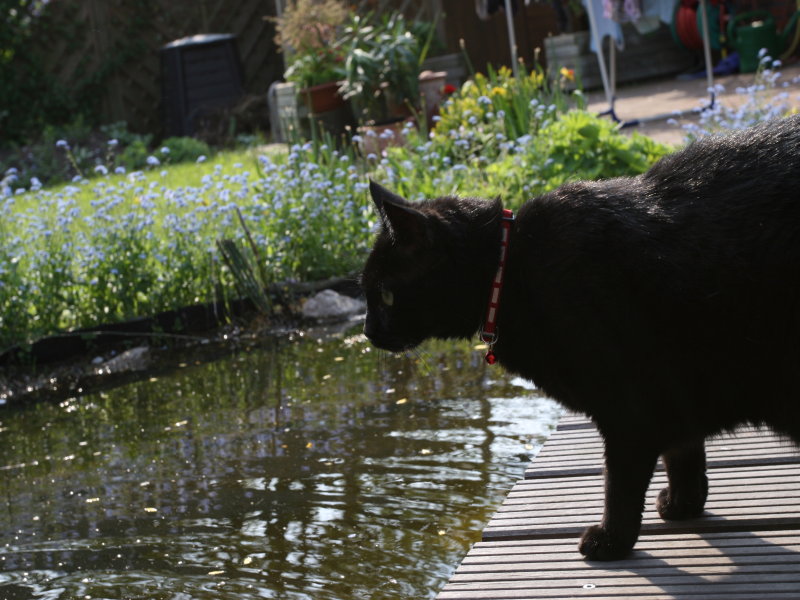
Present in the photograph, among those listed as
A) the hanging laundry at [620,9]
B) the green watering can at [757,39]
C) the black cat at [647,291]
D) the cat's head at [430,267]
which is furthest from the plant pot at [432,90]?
the black cat at [647,291]

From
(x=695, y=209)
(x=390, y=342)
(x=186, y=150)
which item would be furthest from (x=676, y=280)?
(x=186, y=150)

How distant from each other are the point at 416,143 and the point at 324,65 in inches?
142

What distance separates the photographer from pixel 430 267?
257cm

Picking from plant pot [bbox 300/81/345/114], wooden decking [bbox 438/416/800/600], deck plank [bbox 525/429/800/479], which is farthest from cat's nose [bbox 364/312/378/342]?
plant pot [bbox 300/81/345/114]

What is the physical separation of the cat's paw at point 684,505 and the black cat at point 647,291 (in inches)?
2.7

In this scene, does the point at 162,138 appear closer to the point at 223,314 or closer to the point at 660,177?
the point at 223,314

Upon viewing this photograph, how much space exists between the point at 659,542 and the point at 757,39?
34.0ft

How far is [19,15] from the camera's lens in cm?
1392

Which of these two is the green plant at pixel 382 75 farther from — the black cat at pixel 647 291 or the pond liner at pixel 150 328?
the black cat at pixel 647 291

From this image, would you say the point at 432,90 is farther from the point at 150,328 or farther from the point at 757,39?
the point at 150,328

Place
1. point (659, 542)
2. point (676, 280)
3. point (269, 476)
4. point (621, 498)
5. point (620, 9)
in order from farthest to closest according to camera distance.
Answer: point (620, 9) → point (269, 476) → point (659, 542) → point (621, 498) → point (676, 280)

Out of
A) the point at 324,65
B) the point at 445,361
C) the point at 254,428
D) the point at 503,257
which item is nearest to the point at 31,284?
the point at 254,428

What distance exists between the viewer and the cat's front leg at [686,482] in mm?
2611

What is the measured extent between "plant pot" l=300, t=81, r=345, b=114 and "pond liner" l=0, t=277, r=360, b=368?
440cm
